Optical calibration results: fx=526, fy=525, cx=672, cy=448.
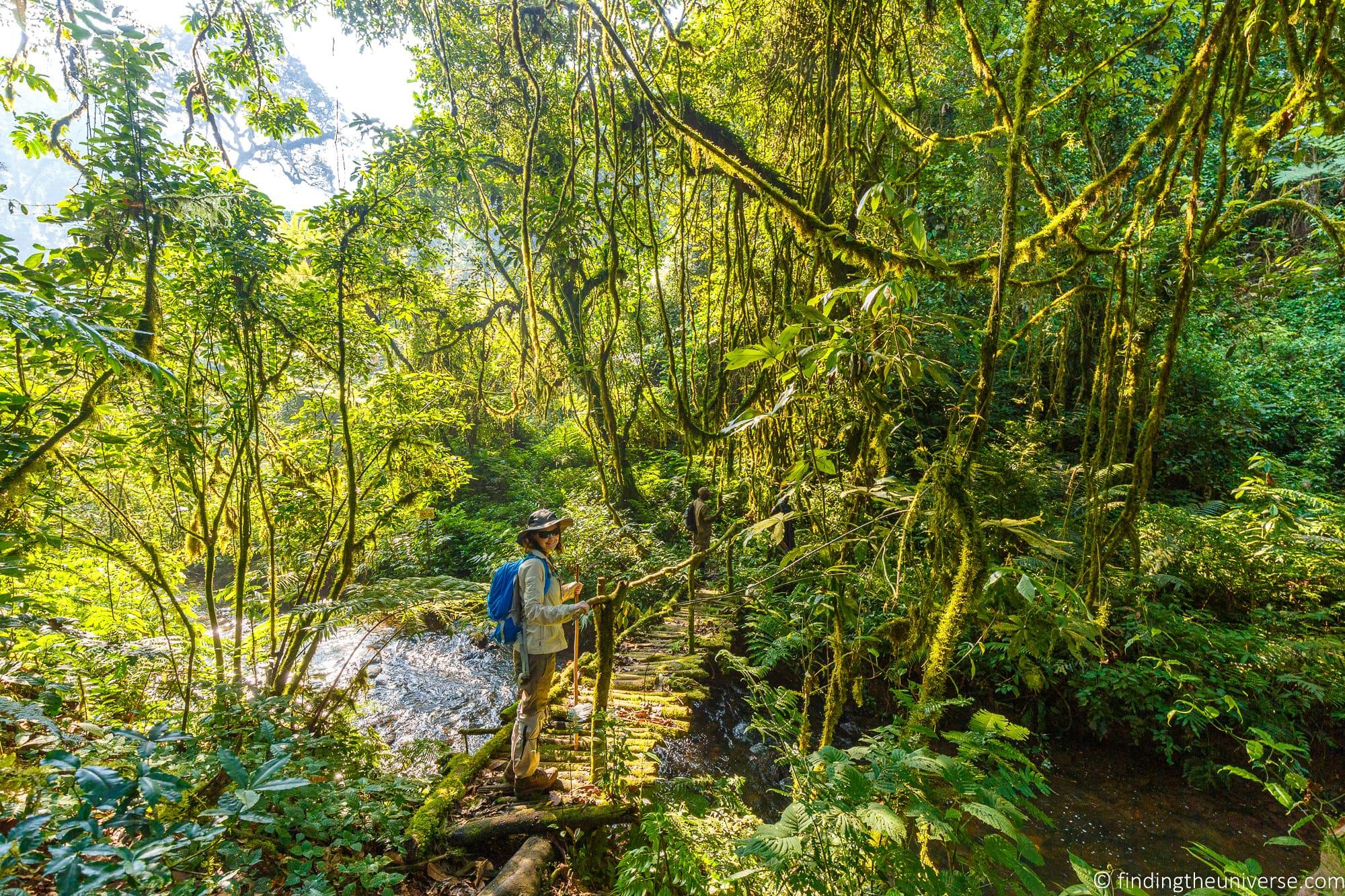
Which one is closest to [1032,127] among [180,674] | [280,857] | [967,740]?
[967,740]

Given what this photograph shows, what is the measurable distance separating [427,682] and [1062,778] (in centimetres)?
715

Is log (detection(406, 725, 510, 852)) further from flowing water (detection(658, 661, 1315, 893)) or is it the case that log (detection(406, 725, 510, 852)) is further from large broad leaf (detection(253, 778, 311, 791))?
flowing water (detection(658, 661, 1315, 893))

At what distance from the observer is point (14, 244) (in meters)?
2.24

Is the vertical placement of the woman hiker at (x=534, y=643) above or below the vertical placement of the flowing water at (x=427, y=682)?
above

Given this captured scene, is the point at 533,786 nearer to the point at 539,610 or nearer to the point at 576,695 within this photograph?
the point at 576,695

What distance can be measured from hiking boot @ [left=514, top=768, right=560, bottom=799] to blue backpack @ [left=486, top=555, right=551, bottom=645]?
777 millimetres

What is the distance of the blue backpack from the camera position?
10.2ft

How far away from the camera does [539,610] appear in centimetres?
299

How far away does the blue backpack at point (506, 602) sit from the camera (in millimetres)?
3111

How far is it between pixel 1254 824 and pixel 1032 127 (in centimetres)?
723

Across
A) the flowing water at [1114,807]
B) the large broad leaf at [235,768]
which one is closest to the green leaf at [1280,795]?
the flowing water at [1114,807]

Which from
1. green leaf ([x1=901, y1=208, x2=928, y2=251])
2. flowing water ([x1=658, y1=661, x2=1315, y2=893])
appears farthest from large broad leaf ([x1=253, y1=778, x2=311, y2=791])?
flowing water ([x1=658, y1=661, x2=1315, y2=893])

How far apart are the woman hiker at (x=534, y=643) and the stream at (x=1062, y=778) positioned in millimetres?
829

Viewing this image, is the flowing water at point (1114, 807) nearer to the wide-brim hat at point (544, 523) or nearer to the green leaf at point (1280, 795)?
the wide-brim hat at point (544, 523)
